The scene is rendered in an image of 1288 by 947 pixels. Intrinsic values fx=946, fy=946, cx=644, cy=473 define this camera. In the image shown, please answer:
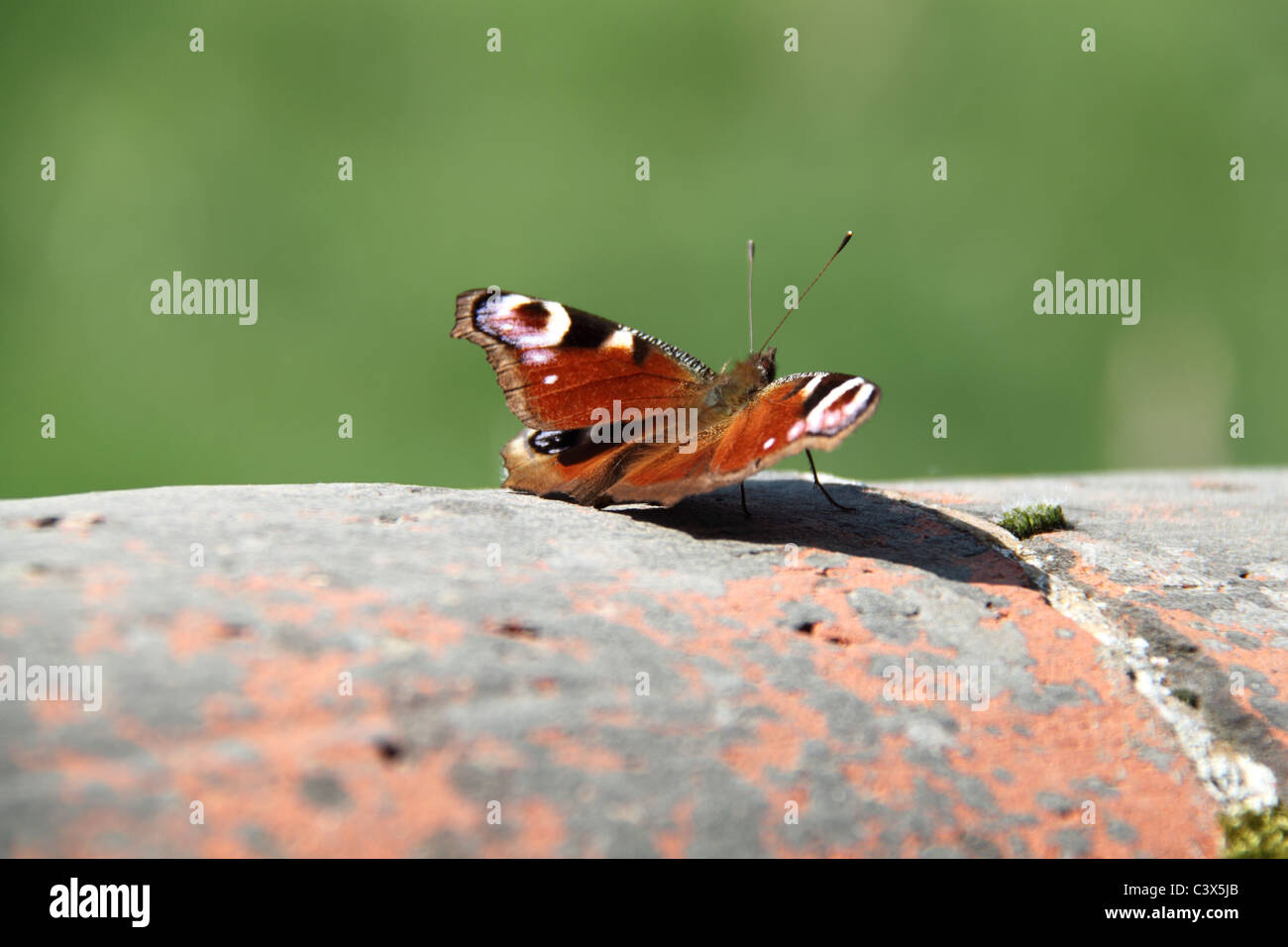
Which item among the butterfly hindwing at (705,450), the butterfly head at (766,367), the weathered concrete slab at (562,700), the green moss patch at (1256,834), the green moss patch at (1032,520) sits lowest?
the green moss patch at (1256,834)

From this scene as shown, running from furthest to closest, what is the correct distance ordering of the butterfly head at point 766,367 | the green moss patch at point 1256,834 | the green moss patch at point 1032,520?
the butterfly head at point 766,367 < the green moss patch at point 1032,520 < the green moss patch at point 1256,834

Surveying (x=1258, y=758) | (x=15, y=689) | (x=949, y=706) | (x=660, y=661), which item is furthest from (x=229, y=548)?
(x=1258, y=758)

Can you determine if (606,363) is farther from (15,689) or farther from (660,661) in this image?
(15,689)

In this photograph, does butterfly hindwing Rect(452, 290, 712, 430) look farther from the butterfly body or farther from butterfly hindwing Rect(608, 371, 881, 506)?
butterfly hindwing Rect(608, 371, 881, 506)

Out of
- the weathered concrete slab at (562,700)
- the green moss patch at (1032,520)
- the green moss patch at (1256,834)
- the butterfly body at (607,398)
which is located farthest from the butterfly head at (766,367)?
the green moss patch at (1256,834)

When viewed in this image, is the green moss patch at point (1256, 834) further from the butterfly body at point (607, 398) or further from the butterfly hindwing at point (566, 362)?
the butterfly hindwing at point (566, 362)

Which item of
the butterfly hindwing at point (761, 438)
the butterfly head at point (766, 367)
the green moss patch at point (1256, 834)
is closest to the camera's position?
the green moss patch at point (1256, 834)
